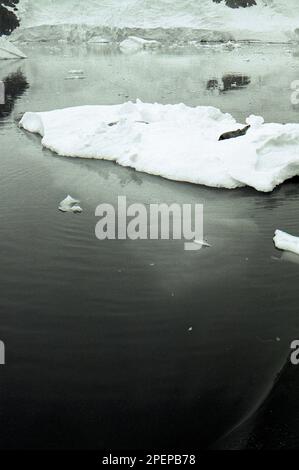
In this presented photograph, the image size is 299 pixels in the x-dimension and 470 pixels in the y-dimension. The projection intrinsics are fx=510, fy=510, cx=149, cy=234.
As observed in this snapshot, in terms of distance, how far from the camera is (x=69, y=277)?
650cm

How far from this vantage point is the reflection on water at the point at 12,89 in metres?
17.7

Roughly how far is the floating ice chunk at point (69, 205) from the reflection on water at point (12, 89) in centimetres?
891

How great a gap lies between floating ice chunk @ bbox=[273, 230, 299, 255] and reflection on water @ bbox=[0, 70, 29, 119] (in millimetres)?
11793

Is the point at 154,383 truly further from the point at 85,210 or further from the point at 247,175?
the point at 247,175

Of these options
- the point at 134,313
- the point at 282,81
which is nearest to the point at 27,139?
the point at 134,313

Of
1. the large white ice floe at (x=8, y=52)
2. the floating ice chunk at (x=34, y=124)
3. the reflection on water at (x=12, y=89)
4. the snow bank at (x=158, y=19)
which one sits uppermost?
the snow bank at (x=158, y=19)

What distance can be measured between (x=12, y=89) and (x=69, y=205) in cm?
1475

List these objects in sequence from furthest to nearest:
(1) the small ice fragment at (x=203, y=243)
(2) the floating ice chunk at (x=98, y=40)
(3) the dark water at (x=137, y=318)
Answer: (2) the floating ice chunk at (x=98, y=40), (1) the small ice fragment at (x=203, y=243), (3) the dark water at (x=137, y=318)

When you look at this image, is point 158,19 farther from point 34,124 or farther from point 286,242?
point 286,242

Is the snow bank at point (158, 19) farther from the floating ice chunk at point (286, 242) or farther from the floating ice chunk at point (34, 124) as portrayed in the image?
the floating ice chunk at point (286, 242)

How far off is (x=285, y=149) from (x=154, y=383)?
282 inches

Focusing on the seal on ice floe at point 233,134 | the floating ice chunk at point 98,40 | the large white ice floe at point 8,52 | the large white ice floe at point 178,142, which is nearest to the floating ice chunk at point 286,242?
the large white ice floe at point 178,142

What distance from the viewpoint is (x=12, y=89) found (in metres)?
21.5

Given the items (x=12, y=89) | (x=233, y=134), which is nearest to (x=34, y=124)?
(x=233, y=134)
